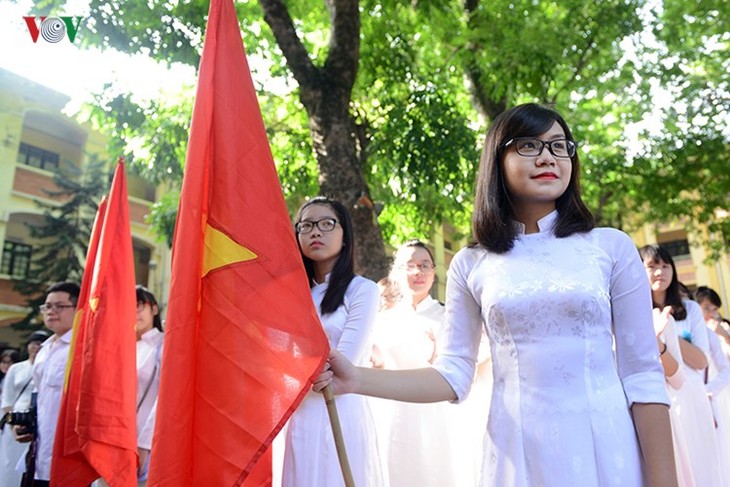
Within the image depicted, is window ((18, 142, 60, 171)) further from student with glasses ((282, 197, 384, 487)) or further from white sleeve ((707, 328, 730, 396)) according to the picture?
white sleeve ((707, 328, 730, 396))

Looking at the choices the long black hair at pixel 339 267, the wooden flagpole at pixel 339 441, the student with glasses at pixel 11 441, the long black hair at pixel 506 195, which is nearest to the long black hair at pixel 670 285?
the long black hair at pixel 339 267

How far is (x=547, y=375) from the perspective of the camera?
1582 millimetres

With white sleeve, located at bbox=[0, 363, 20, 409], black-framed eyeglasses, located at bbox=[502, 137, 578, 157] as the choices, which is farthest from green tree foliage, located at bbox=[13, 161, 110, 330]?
black-framed eyeglasses, located at bbox=[502, 137, 578, 157]

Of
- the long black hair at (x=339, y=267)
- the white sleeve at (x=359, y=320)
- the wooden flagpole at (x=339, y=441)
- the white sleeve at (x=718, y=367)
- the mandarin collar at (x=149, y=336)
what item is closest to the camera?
the wooden flagpole at (x=339, y=441)

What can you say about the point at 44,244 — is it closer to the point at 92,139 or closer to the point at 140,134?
the point at 92,139

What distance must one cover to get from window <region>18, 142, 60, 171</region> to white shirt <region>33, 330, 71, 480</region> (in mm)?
15080

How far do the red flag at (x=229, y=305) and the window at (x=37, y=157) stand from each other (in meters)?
18.4

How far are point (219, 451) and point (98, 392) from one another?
7.14 feet

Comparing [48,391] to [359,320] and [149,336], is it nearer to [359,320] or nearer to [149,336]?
[149,336]

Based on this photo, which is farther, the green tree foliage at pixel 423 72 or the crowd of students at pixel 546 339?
the green tree foliage at pixel 423 72

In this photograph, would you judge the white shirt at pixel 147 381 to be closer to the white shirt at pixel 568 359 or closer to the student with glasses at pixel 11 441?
the student with glasses at pixel 11 441

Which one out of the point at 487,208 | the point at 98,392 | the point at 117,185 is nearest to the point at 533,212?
the point at 487,208

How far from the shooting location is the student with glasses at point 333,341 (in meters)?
2.71

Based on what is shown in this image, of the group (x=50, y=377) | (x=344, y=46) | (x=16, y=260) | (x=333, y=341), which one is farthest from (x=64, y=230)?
(x=333, y=341)
